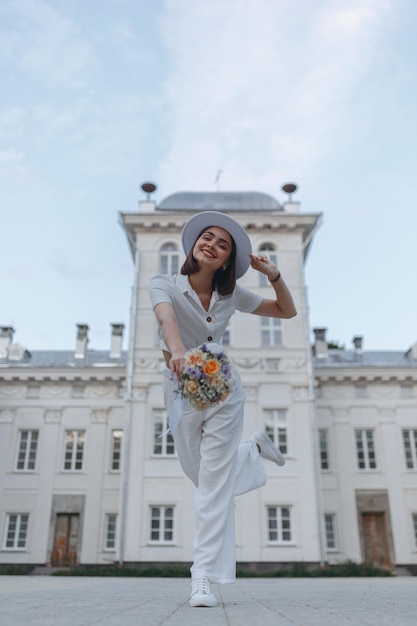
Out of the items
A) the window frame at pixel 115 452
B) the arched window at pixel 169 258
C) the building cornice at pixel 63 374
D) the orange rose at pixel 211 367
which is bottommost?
the orange rose at pixel 211 367

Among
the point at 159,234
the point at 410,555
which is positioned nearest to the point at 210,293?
the point at 159,234

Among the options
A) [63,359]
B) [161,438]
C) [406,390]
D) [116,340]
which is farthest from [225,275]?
[63,359]

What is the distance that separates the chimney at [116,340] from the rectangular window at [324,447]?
11.4 m

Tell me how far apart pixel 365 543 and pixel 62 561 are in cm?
1358

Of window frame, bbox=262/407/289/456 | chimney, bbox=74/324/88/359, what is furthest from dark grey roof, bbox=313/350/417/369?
chimney, bbox=74/324/88/359

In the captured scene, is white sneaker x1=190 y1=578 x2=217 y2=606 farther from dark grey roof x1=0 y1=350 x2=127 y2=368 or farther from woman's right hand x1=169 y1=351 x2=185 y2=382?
dark grey roof x1=0 y1=350 x2=127 y2=368

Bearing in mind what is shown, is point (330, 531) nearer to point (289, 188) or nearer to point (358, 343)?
point (358, 343)

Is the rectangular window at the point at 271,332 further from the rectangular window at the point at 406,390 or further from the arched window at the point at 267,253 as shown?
the rectangular window at the point at 406,390

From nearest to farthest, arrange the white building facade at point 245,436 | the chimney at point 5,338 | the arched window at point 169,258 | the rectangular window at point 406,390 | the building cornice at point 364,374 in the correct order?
the white building facade at point 245,436 < the arched window at point 169,258 < the building cornice at point 364,374 < the rectangular window at point 406,390 < the chimney at point 5,338

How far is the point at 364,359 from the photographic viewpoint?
29844 millimetres

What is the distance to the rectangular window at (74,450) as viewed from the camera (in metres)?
25.5

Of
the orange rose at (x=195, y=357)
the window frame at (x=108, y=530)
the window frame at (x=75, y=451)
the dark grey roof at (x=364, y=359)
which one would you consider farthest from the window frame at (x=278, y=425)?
the orange rose at (x=195, y=357)

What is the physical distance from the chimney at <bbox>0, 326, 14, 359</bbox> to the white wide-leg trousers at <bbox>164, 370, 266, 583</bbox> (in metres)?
27.8

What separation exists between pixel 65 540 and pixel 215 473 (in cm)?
2363
